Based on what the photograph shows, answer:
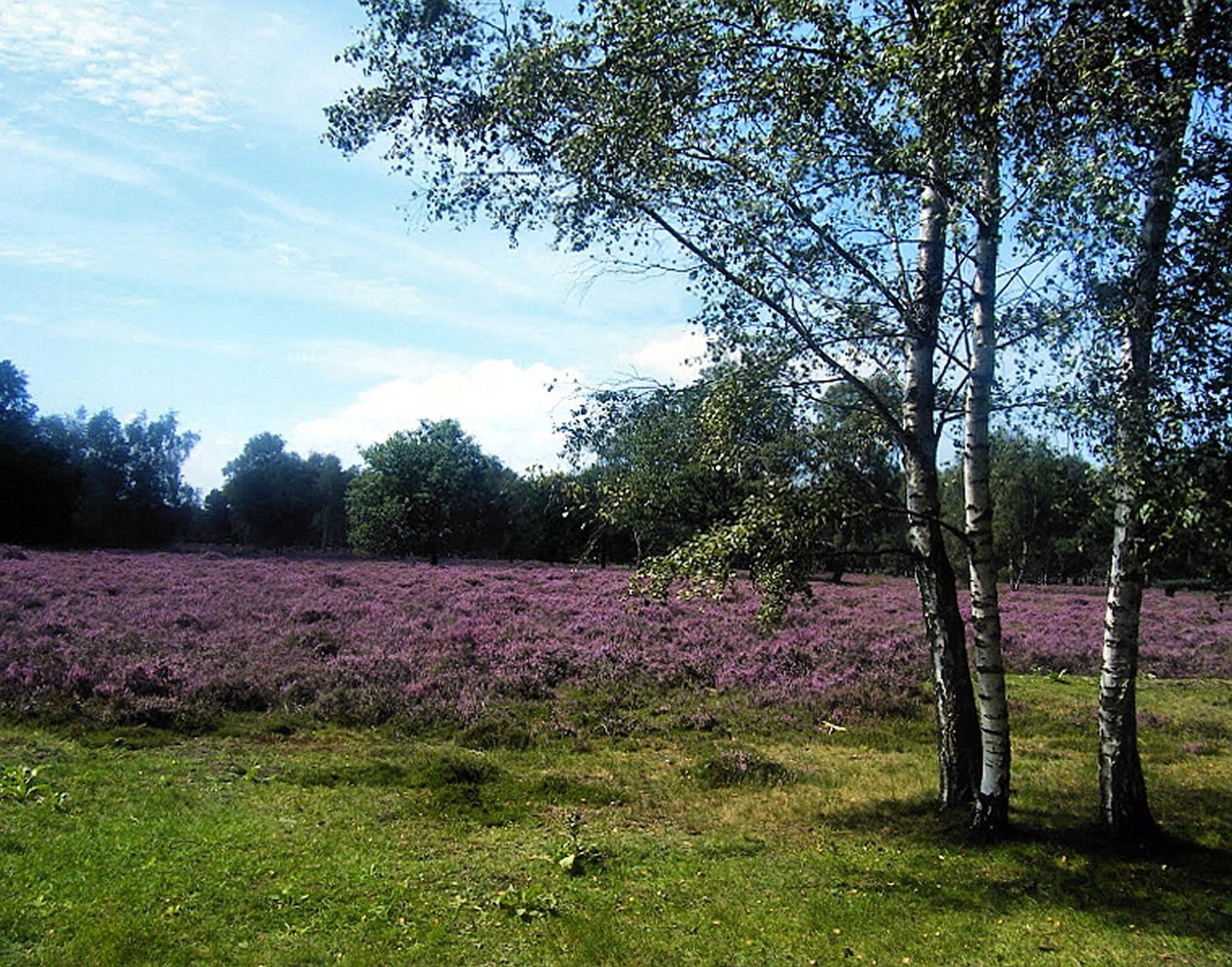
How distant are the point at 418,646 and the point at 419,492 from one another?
32574 mm

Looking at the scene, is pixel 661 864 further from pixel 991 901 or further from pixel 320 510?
pixel 320 510

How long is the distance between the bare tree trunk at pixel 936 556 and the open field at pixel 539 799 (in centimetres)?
84

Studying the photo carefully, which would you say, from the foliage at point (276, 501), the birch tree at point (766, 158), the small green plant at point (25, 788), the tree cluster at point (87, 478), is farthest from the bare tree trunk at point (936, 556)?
the foliage at point (276, 501)

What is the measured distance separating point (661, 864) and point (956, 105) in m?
8.14

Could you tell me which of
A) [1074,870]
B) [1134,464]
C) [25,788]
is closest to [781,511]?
[1134,464]

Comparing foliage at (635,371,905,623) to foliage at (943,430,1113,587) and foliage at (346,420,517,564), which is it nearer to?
foliage at (943,430,1113,587)

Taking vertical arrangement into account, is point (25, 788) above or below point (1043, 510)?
below

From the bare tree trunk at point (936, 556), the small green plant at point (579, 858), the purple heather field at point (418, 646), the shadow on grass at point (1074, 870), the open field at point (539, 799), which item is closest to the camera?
the open field at point (539, 799)

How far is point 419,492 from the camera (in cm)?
5100

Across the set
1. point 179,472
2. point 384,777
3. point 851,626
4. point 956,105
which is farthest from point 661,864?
point 179,472

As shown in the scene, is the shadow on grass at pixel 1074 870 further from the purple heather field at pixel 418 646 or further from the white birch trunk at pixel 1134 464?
the purple heather field at pixel 418 646

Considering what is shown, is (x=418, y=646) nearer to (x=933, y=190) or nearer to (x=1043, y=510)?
(x=933, y=190)

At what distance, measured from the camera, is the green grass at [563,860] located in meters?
6.51

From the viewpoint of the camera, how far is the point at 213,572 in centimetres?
3050
